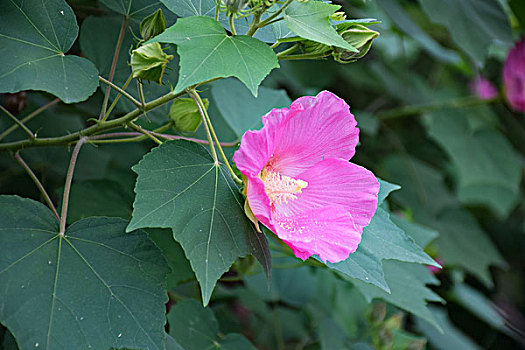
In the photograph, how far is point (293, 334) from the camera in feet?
6.13

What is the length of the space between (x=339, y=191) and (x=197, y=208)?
0.24 m

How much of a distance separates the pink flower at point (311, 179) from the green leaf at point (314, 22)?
0.29 feet

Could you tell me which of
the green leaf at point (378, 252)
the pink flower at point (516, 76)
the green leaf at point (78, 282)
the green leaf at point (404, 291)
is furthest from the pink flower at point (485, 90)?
the green leaf at point (78, 282)

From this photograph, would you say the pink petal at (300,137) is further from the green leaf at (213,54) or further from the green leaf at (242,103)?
the green leaf at (242,103)

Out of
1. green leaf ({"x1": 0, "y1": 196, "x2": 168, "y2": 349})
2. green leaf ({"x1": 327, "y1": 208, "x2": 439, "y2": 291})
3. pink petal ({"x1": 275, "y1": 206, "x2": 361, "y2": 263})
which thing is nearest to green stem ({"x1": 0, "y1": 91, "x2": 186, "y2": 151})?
green leaf ({"x1": 0, "y1": 196, "x2": 168, "y2": 349})

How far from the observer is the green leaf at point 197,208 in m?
0.73

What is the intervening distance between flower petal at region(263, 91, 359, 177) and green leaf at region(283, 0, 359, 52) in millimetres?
82

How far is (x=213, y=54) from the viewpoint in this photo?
2.37ft

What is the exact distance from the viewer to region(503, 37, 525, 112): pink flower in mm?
2057

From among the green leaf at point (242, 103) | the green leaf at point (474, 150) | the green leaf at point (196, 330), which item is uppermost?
the green leaf at point (242, 103)

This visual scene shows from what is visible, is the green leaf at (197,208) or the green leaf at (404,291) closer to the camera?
the green leaf at (197,208)

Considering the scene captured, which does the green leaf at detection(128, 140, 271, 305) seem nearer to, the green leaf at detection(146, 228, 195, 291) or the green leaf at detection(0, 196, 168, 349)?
the green leaf at detection(0, 196, 168, 349)

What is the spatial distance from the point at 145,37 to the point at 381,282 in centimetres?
53

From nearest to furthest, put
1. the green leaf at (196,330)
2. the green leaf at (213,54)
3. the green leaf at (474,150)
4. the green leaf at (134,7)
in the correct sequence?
the green leaf at (213,54) < the green leaf at (134,7) < the green leaf at (196,330) < the green leaf at (474,150)
